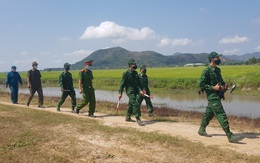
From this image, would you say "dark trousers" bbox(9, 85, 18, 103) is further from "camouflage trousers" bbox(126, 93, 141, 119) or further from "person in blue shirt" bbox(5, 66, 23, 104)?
"camouflage trousers" bbox(126, 93, 141, 119)

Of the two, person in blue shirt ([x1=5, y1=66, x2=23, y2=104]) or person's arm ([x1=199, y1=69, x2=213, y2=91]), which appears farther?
person in blue shirt ([x1=5, y1=66, x2=23, y2=104])

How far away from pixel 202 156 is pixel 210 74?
2470 millimetres

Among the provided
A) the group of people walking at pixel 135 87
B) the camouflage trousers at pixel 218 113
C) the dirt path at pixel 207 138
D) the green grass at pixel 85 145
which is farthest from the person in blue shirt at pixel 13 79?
the camouflage trousers at pixel 218 113

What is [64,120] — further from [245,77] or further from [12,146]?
[245,77]

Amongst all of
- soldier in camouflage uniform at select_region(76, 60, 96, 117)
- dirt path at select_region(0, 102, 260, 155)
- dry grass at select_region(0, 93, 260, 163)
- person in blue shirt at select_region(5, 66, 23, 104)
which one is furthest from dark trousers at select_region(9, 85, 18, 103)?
dirt path at select_region(0, 102, 260, 155)

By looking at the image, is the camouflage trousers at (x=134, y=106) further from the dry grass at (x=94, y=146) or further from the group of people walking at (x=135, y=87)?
the dry grass at (x=94, y=146)

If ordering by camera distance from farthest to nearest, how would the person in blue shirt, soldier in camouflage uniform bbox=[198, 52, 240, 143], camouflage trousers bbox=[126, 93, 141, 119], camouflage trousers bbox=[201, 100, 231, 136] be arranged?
the person in blue shirt
camouflage trousers bbox=[126, 93, 141, 119]
soldier in camouflage uniform bbox=[198, 52, 240, 143]
camouflage trousers bbox=[201, 100, 231, 136]

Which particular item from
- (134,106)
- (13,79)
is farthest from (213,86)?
(13,79)

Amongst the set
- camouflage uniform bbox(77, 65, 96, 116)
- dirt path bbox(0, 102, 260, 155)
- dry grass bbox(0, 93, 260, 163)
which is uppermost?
camouflage uniform bbox(77, 65, 96, 116)

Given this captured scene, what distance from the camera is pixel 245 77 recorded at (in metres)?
31.2

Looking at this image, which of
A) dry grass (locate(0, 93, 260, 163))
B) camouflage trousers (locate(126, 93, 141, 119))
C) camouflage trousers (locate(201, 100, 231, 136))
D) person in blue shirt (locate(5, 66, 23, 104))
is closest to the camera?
dry grass (locate(0, 93, 260, 163))

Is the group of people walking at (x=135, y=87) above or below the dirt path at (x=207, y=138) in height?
above

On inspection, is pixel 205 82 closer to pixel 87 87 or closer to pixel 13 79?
pixel 87 87

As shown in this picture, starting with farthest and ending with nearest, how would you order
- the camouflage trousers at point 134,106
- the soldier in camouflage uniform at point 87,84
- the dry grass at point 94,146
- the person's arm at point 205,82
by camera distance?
the soldier in camouflage uniform at point 87,84 → the camouflage trousers at point 134,106 → the person's arm at point 205,82 → the dry grass at point 94,146
